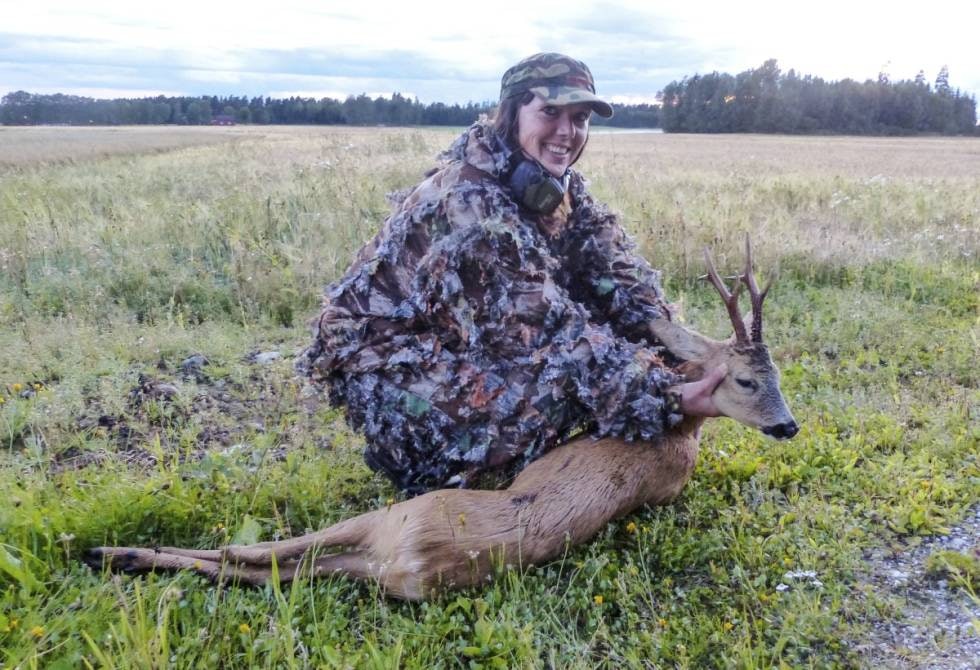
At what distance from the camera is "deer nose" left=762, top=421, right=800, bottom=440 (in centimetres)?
297

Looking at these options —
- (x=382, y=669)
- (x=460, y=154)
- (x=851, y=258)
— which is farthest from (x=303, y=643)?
(x=851, y=258)

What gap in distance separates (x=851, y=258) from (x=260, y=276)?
4952 mm

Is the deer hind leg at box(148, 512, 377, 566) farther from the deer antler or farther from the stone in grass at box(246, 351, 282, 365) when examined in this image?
the stone in grass at box(246, 351, 282, 365)

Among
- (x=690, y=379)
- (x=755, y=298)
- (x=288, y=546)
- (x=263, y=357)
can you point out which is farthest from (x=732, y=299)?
(x=263, y=357)

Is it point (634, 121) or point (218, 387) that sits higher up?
point (634, 121)

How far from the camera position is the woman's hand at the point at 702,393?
3047 mm

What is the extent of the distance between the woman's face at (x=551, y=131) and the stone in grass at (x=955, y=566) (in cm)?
208

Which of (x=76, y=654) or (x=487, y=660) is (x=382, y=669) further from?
(x=76, y=654)

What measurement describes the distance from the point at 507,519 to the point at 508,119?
5.52 feet

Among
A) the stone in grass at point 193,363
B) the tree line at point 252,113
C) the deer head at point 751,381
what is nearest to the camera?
the deer head at point 751,381

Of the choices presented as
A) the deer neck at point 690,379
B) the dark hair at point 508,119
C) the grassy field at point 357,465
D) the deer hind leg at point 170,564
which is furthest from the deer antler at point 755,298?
the deer hind leg at point 170,564

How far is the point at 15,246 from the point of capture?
711cm

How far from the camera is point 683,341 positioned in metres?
3.34

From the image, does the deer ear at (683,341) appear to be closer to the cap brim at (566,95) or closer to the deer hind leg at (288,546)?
the cap brim at (566,95)
